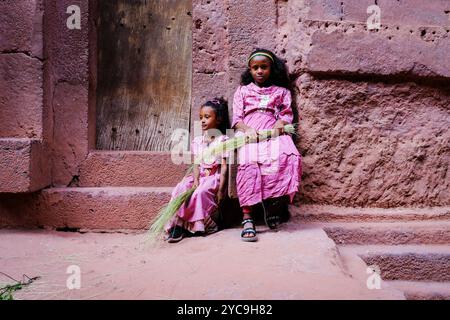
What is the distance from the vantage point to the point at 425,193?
336 centimetres

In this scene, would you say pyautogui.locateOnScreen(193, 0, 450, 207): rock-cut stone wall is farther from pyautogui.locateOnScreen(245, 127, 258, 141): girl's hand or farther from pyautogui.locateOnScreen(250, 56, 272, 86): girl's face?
pyautogui.locateOnScreen(245, 127, 258, 141): girl's hand

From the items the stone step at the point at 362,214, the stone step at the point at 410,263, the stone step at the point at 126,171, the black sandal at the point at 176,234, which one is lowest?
the stone step at the point at 410,263

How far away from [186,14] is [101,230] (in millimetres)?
2292

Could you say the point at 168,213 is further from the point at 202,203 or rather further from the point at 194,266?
the point at 194,266

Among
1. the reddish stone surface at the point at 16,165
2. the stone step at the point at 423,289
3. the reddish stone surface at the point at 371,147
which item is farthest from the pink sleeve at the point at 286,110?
the reddish stone surface at the point at 16,165

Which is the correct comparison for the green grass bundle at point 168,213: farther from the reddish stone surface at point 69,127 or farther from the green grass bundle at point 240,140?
the reddish stone surface at point 69,127

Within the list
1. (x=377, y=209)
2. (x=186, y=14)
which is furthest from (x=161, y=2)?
(x=377, y=209)

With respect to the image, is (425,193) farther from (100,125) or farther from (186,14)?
(100,125)

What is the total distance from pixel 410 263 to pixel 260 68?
6.40 feet

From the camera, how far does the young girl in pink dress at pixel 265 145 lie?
3006mm

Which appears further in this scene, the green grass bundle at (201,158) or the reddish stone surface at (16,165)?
the reddish stone surface at (16,165)

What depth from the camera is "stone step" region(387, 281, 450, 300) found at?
2871mm

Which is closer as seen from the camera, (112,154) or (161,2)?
(112,154)

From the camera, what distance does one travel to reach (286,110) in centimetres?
329
